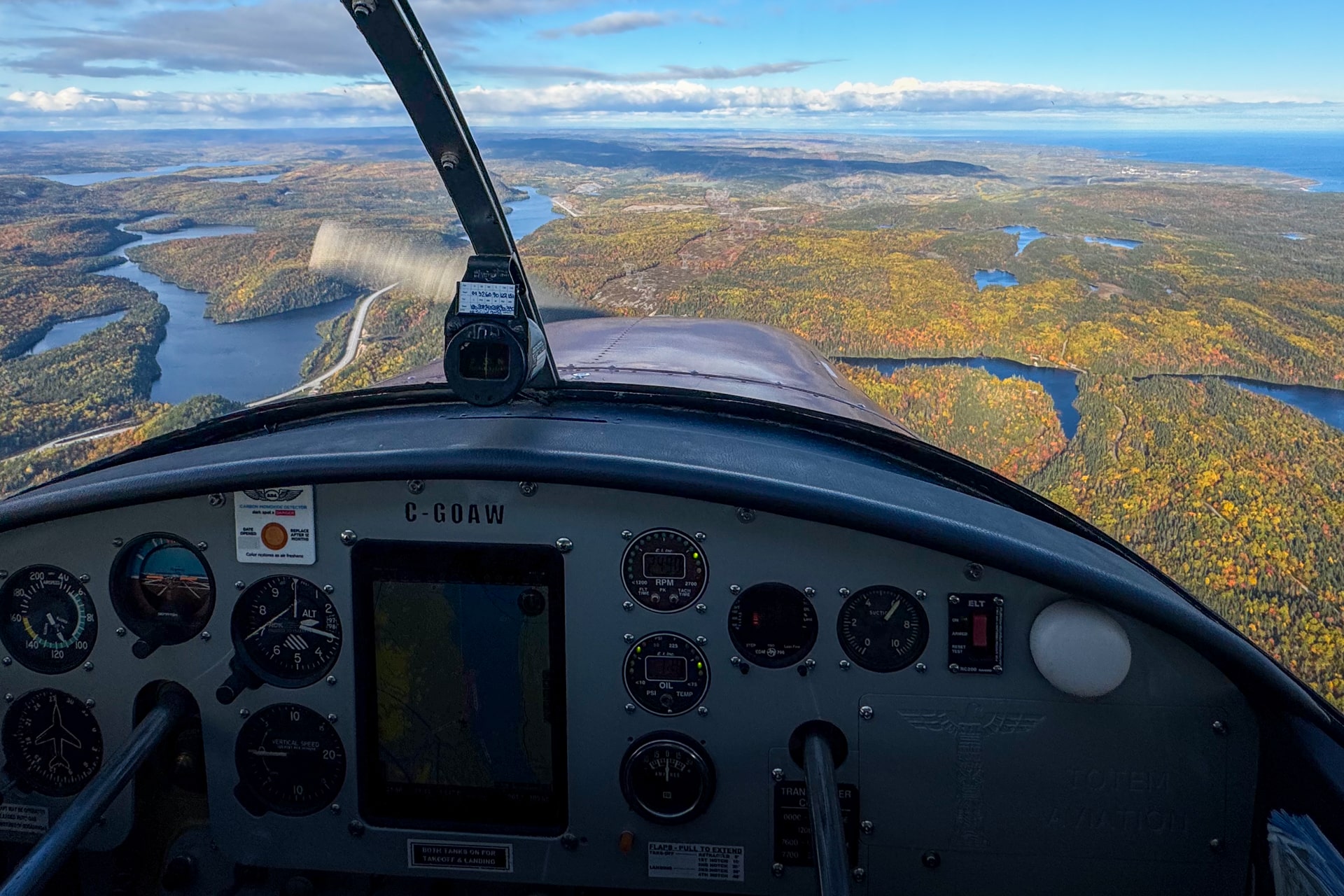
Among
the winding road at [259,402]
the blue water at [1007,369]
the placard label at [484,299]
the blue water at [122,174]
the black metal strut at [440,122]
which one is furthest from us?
the blue water at [122,174]

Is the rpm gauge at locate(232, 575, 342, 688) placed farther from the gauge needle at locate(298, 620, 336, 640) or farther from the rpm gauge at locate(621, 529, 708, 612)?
the rpm gauge at locate(621, 529, 708, 612)

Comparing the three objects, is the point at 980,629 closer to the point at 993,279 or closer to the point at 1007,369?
the point at 1007,369

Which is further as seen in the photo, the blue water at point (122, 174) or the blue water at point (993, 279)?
the blue water at point (993, 279)

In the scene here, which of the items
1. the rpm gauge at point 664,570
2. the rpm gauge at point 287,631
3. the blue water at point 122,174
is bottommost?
the rpm gauge at point 287,631

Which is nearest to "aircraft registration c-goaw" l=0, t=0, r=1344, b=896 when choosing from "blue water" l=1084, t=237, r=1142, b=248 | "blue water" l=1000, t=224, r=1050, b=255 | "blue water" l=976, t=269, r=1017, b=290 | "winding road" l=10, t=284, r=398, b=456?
"winding road" l=10, t=284, r=398, b=456

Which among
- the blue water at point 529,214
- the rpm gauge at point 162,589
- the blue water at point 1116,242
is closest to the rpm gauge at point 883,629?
the blue water at point 529,214

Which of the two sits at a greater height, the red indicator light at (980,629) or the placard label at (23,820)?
the red indicator light at (980,629)

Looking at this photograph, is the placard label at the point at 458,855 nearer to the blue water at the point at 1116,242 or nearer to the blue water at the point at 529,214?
the blue water at the point at 529,214
